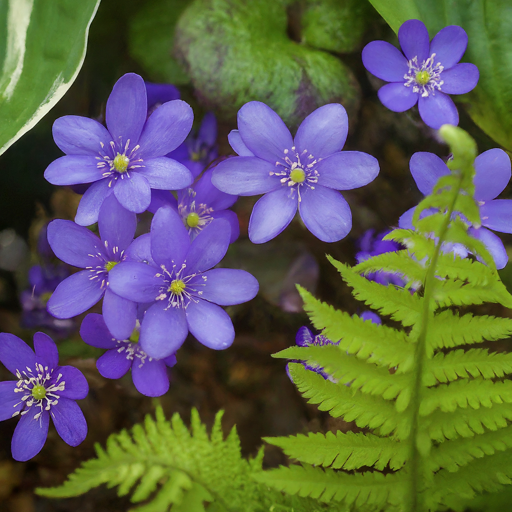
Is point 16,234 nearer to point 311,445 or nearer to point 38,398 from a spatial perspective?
point 38,398

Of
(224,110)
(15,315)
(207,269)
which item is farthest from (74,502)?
(224,110)

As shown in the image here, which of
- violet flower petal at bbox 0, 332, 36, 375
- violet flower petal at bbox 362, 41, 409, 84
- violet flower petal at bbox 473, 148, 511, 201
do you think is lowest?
violet flower petal at bbox 0, 332, 36, 375

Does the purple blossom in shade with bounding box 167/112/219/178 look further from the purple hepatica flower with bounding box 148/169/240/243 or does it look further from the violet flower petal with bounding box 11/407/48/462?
the violet flower petal with bounding box 11/407/48/462

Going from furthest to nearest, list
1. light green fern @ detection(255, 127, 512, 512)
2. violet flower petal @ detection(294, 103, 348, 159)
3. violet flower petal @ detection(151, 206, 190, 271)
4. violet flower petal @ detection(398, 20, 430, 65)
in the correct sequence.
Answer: violet flower petal @ detection(398, 20, 430, 65) < violet flower petal @ detection(294, 103, 348, 159) < violet flower petal @ detection(151, 206, 190, 271) < light green fern @ detection(255, 127, 512, 512)

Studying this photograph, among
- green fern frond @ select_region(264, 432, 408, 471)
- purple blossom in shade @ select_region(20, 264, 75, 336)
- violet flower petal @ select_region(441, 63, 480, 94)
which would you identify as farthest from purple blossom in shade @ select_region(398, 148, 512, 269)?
purple blossom in shade @ select_region(20, 264, 75, 336)

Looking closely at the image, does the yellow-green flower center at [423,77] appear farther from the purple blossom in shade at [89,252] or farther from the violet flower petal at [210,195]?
the purple blossom in shade at [89,252]

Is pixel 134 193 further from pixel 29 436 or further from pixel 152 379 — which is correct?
pixel 29 436
